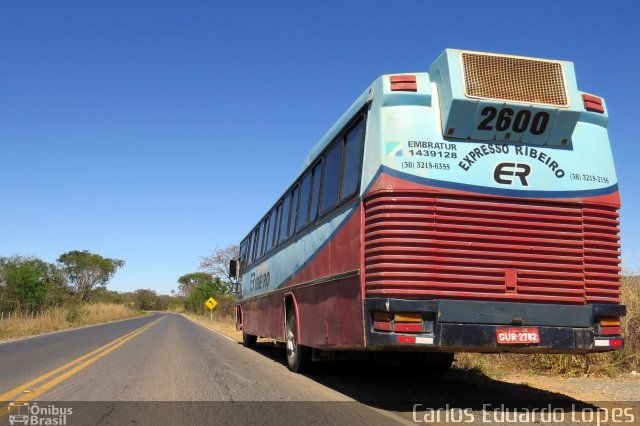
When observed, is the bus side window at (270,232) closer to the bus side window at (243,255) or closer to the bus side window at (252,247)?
the bus side window at (252,247)

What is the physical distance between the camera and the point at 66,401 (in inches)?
276

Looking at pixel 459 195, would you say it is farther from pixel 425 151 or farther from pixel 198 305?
pixel 198 305

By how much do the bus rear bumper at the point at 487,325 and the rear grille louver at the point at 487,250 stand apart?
0.10 meters

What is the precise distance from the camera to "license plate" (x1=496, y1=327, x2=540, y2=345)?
585cm

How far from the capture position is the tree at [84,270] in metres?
93.2

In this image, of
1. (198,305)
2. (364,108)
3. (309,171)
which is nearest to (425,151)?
Answer: (364,108)

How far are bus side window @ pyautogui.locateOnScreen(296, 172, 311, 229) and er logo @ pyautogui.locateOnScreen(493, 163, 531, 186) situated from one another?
3.86 metres

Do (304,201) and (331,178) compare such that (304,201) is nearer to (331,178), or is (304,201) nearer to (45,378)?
(331,178)

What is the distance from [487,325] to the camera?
5.86m

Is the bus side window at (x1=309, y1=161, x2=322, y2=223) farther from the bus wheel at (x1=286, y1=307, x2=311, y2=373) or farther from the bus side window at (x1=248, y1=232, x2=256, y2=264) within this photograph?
the bus side window at (x1=248, y1=232, x2=256, y2=264)

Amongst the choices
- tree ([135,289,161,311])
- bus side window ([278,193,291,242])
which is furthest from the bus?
tree ([135,289,161,311])

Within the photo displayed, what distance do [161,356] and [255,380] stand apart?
5.25m

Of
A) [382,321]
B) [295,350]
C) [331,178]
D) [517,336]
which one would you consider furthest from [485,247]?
[295,350]

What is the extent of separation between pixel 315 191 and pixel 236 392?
331 centimetres
